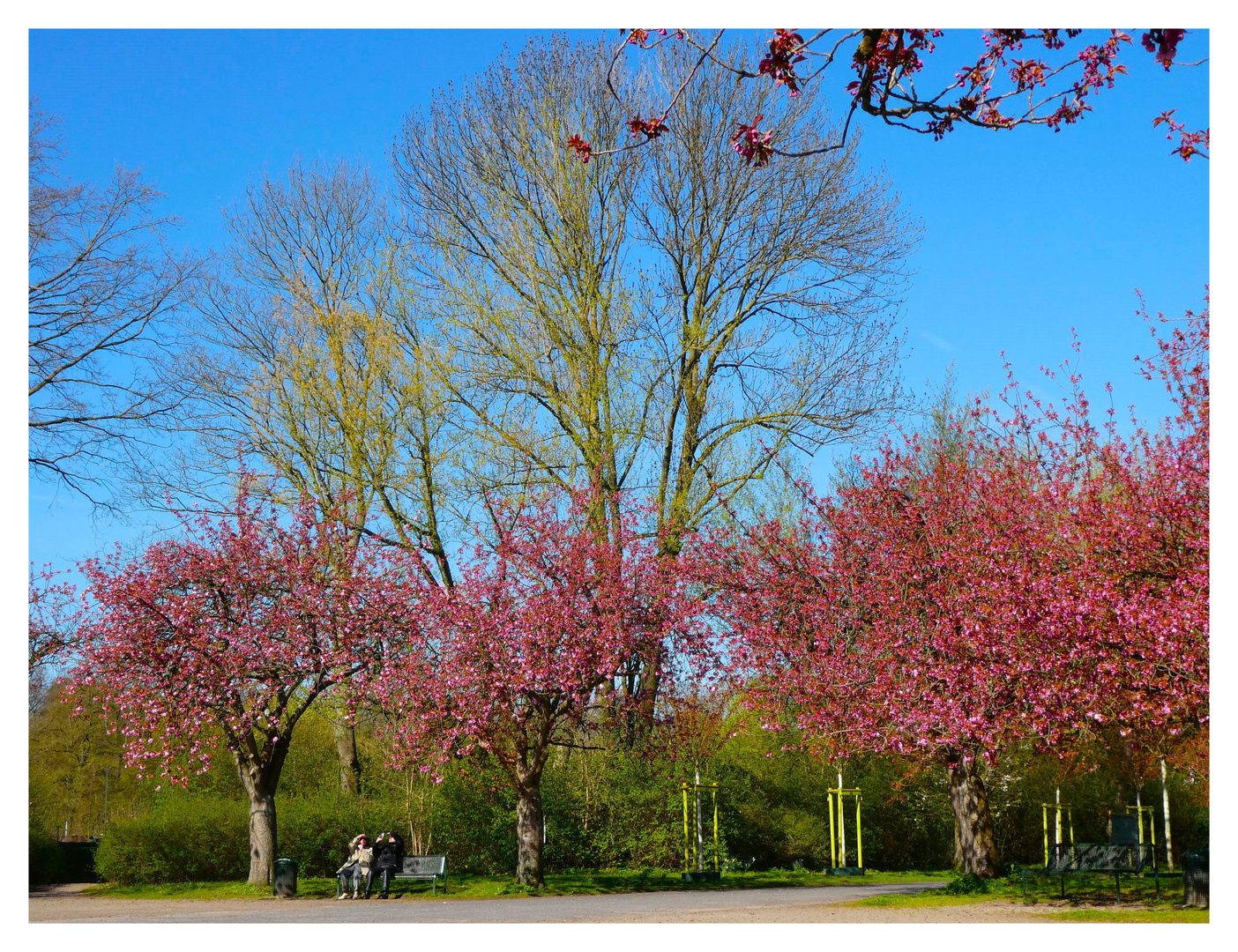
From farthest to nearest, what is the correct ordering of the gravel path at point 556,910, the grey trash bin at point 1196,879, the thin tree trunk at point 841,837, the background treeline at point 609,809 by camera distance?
1. the thin tree trunk at point 841,837
2. the background treeline at point 609,809
3. the gravel path at point 556,910
4. the grey trash bin at point 1196,879

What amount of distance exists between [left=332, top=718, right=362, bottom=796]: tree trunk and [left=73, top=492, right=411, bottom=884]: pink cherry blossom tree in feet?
8.76

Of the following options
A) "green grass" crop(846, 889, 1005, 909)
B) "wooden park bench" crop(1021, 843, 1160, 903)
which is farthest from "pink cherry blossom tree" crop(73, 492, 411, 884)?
"wooden park bench" crop(1021, 843, 1160, 903)

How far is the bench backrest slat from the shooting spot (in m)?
12.1

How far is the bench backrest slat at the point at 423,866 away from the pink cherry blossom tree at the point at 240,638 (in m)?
1.75

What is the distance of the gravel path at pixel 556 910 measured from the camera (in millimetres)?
9148

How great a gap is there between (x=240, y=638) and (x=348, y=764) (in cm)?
424

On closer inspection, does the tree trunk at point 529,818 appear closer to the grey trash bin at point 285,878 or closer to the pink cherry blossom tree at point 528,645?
the pink cherry blossom tree at point 528,645

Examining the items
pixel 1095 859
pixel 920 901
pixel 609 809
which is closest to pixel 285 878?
pixel 609 809

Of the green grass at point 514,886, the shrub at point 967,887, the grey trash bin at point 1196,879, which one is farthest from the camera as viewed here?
the green grass at point 514,886

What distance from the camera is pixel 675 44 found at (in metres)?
14.8

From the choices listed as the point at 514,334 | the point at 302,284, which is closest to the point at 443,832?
the point at 514,334

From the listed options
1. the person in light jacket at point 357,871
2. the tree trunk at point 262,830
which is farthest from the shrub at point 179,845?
the person in light jacket at point 357,871

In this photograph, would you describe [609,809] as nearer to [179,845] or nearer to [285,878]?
[285,878]

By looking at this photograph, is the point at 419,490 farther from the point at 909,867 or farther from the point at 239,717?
the point at 909,867
